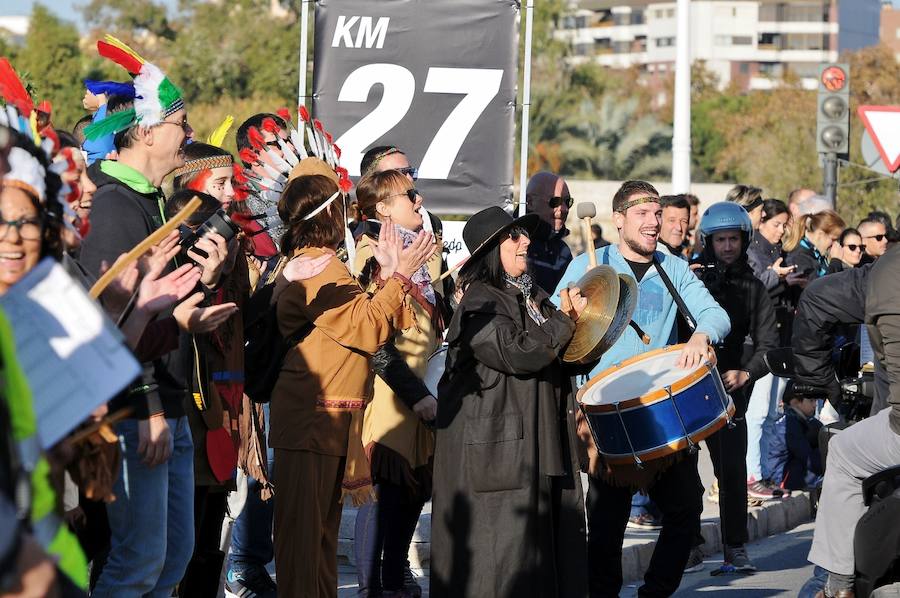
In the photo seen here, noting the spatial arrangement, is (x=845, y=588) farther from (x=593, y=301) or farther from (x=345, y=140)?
(x=345, y=140)

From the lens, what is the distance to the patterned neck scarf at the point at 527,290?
6.24 metres

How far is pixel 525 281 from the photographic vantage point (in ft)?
20.7

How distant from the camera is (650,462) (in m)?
6.77

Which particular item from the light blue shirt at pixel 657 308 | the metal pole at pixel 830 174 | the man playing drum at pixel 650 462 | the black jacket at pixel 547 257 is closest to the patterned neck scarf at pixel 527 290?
the man playing drum at pixel 650 462

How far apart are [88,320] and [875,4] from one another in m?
111

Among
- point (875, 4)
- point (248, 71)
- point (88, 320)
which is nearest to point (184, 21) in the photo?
point (248, 71)

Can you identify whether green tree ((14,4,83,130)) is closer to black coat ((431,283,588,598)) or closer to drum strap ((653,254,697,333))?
drum strap ((653,254,697,333))

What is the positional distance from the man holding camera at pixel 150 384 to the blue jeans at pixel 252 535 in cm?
195

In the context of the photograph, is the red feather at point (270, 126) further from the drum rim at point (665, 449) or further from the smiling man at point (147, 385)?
the drum rim at point (665, 449)

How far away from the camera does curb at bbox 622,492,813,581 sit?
825 centimetres

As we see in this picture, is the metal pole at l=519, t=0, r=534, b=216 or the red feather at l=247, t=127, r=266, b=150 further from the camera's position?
the metal pole at l=519, t=0, r=534, b=216

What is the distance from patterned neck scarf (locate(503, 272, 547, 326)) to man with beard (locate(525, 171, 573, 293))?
2.50m

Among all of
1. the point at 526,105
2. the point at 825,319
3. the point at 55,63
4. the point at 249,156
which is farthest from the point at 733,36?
the point at 249,156

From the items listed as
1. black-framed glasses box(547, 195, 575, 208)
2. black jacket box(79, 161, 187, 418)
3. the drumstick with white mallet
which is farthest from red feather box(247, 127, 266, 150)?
black-framed glasses box(547, 195, 575, 208)
